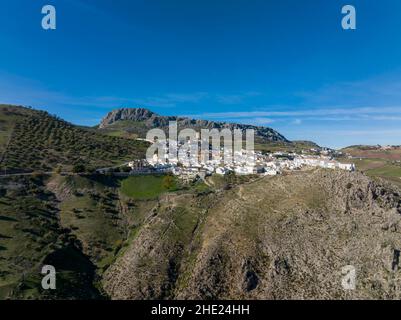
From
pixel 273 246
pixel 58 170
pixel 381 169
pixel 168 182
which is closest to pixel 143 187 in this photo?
pixel 168 182

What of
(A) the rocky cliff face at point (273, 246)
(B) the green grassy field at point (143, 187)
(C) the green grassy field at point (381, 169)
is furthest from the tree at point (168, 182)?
(C) the green grassy field at point (381, 169)

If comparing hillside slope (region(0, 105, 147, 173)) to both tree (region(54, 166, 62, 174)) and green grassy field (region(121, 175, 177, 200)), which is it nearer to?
tree (region(54, 166, 62, 174))

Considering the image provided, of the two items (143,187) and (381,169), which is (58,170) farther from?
(381,169)

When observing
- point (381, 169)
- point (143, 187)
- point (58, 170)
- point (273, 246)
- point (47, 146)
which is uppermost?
point (47, 146)

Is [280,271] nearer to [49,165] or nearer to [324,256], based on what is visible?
[324,256]

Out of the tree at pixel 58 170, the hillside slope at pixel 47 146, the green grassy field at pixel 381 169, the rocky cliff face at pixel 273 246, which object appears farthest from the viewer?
the green grassy field at pixel 381 169

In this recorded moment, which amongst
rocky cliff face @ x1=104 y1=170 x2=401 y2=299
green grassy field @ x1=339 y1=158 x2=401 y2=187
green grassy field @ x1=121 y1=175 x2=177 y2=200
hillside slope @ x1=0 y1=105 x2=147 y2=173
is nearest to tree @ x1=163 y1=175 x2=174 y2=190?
green grassy field @ x1=121 y1=175 x2=177 y2=200

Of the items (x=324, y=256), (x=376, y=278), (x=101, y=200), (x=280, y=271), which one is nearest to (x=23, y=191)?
(x=101, y=200)

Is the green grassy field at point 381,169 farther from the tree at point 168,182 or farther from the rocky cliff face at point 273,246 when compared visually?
the tree at point 168,182
